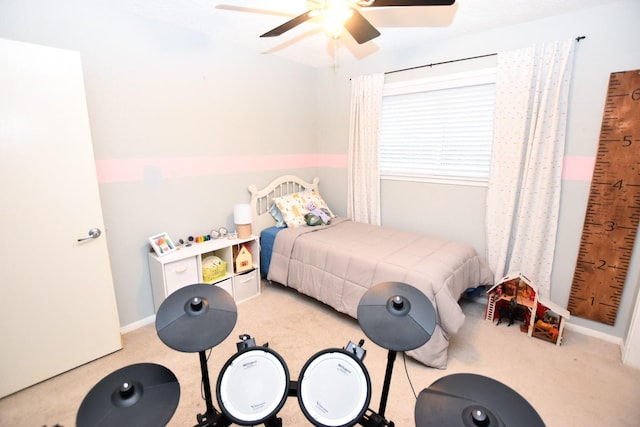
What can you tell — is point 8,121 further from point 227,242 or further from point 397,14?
point 397,14

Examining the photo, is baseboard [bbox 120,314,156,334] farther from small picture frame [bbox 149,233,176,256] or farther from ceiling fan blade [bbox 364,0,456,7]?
ceiling fan blade [bbox 364,0,456,7]

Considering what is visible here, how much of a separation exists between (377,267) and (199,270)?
148cm

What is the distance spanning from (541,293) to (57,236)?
355 centimetres

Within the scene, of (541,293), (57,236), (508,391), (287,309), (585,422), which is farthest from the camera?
(287,309)

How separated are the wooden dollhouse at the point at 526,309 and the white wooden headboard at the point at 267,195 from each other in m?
2.26

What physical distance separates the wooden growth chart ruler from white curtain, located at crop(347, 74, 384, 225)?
1.79 meters

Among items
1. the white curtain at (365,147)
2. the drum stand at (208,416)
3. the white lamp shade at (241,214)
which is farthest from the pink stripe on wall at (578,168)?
the drum stand at (208,416)

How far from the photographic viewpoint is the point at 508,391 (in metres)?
0.94

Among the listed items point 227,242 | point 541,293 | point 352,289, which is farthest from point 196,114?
point 541,293

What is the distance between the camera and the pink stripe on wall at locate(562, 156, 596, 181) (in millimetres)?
2248

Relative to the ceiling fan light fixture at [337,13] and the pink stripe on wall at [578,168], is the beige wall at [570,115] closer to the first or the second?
the pink stripe on wall at [578,168]

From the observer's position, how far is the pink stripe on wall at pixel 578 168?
7.38 feet

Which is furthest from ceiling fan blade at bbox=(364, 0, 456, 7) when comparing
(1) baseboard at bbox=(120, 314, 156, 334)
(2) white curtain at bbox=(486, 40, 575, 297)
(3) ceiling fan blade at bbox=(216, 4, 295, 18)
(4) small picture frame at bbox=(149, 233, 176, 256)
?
(1) baseboard at bbox=(120, 314, 156, 334)

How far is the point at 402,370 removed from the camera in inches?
78.7
